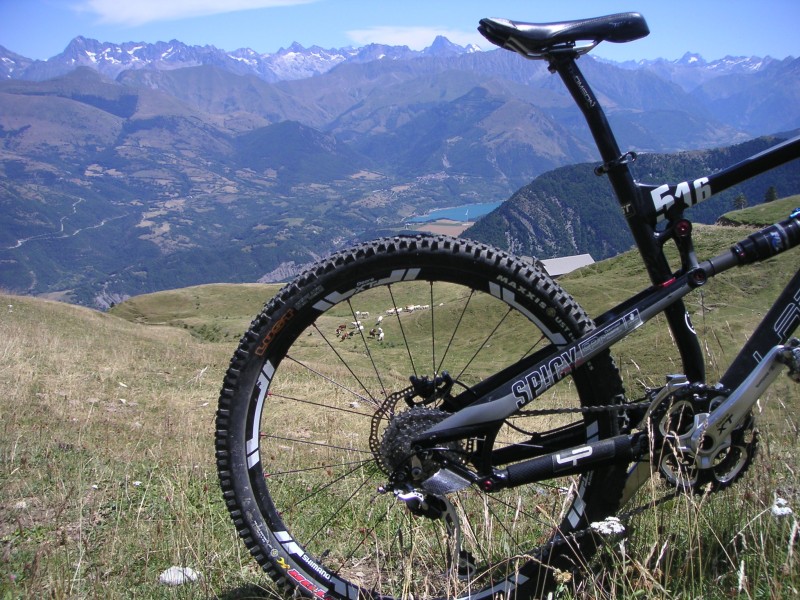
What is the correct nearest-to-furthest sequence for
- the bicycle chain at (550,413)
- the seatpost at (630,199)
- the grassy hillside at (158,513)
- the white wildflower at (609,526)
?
the white wildflower at (609,526) → the grassy hillside at (158,513) → the bicycle chain at (550,413) → the seatpost at (630,199)

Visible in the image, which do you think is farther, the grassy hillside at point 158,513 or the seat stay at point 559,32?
the seat stay at point 559,32

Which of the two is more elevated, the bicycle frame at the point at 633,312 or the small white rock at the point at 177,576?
the bicycle frame at the point at 633,312

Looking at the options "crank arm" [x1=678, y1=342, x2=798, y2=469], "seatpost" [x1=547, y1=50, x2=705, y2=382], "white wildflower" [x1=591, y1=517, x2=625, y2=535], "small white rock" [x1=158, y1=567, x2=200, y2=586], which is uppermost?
"seatpost" [x1=547, y1=50, x2=705, y2=382]

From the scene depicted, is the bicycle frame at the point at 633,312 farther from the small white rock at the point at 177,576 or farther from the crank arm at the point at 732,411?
the small white rock at the point at 177,576

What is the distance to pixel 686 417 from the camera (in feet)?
10.4

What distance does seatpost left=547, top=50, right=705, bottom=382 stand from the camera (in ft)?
10.4

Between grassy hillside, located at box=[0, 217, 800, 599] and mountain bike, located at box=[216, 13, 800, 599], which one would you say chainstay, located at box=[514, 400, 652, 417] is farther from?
grassy hillside, located at box=[0, 217, 800, 599]

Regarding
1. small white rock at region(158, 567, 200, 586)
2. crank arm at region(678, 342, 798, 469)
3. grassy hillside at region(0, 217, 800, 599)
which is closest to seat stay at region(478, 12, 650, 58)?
grassy hillside at region(0, 217, 800, 599)

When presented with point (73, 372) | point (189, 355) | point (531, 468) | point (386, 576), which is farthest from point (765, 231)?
point (189, 355)

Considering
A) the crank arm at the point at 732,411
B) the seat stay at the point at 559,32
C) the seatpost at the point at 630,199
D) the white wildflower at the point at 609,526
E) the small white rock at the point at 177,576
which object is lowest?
the small white rock at the point at 177,576

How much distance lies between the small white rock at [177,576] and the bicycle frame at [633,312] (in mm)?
1329

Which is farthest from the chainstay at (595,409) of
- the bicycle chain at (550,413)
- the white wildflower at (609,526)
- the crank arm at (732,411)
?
the white wildflower at (609,526)

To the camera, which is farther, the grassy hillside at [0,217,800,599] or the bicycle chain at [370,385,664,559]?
the bicycle chain at [370,385,664,559]

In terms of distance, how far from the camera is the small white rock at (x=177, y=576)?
3177mm
